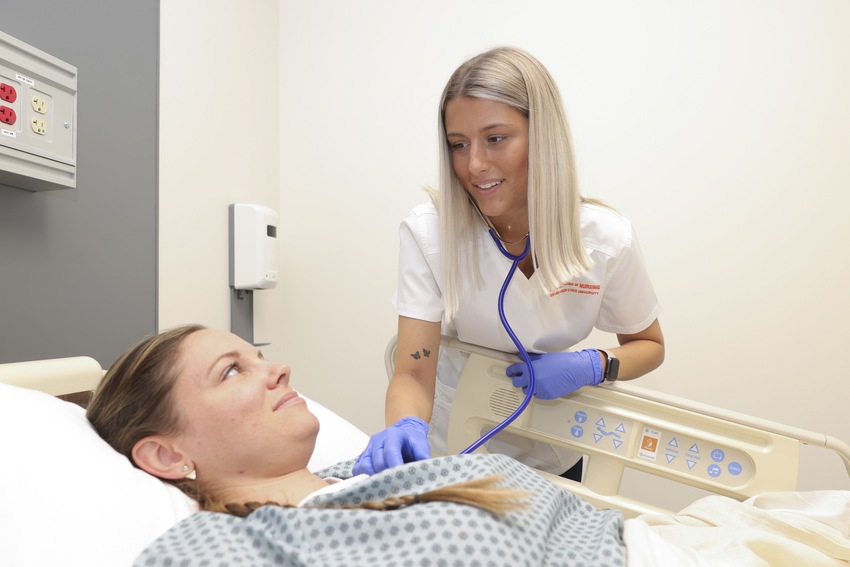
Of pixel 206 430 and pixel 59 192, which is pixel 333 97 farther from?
pixel 206 430

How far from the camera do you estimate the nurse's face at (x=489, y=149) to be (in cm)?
141

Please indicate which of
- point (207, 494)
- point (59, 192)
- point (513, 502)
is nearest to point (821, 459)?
point (513, 502)

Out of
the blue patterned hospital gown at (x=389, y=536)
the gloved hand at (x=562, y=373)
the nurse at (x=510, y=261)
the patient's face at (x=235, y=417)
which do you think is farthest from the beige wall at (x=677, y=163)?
the blue patterned hospital gown at (x=389, y=536)

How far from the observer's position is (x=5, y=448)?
0.86 m

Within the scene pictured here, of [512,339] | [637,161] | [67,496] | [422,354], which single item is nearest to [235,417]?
[67,496]

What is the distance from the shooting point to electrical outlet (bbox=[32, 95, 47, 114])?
128 centimetres

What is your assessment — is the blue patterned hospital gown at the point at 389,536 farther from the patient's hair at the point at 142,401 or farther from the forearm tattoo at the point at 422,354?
the forearm tattoo at the point at 422,354

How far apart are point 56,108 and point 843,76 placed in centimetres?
221

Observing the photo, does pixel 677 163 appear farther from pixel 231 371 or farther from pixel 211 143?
pixel 231 371

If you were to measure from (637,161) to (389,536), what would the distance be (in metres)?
1.74

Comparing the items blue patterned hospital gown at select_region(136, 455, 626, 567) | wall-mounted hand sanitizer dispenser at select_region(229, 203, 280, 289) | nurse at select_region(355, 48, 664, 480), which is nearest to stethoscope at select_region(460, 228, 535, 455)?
nurse at select_region(355, 48, 664, 480)

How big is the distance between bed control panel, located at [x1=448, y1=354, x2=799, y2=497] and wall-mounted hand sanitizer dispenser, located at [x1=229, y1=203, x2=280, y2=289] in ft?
3.02

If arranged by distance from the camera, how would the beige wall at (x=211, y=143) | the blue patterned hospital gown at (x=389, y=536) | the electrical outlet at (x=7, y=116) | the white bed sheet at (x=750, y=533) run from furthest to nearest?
the beige wall at (x=211, y=143) < the electrical outlet at (x=7, y=116) < the white bed sheet at (x=750, y=533) < the blue patterned hospital gown at (x=389, y=536)

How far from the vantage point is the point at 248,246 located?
212 cm
